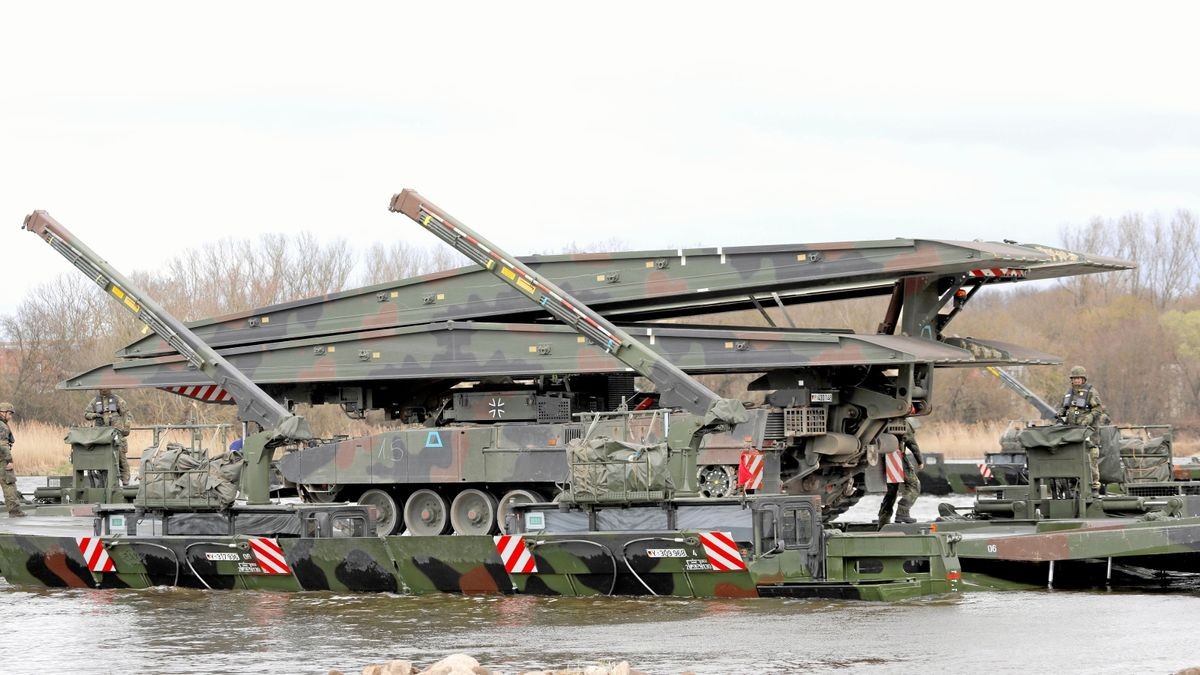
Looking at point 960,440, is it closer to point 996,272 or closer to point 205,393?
point 996,272

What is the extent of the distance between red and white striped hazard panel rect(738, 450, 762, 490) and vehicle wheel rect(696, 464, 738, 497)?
0.17m

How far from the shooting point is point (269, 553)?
686 inches

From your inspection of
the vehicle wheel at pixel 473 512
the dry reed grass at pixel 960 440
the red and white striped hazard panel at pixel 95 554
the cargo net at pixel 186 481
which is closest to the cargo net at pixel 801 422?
the vehicle wheel at pixel 473 512

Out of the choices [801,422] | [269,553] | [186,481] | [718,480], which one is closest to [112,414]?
[186,481]

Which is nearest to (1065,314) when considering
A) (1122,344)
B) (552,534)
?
(1122,344)

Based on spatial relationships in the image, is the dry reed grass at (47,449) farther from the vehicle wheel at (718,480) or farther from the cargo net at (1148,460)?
the cargo net at (1148,460)

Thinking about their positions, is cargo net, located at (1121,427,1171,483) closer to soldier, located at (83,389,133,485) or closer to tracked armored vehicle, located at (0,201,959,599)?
tracked armored vehicle, located at (0,201,959,599)

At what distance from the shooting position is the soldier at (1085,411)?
19.4 metres

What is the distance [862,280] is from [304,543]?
7570mm

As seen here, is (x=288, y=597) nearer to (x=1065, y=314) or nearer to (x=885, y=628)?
(x=885, y=628)

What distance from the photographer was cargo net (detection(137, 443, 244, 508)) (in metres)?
18.2

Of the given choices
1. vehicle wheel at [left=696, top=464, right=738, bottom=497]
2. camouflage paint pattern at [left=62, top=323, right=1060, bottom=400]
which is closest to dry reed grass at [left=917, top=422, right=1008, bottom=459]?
vehicle wheel at [left=696, top=464, right=738, bottom=497]

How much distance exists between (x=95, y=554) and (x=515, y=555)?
4.94 metres

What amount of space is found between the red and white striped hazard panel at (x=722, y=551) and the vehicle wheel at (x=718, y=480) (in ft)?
15.9
